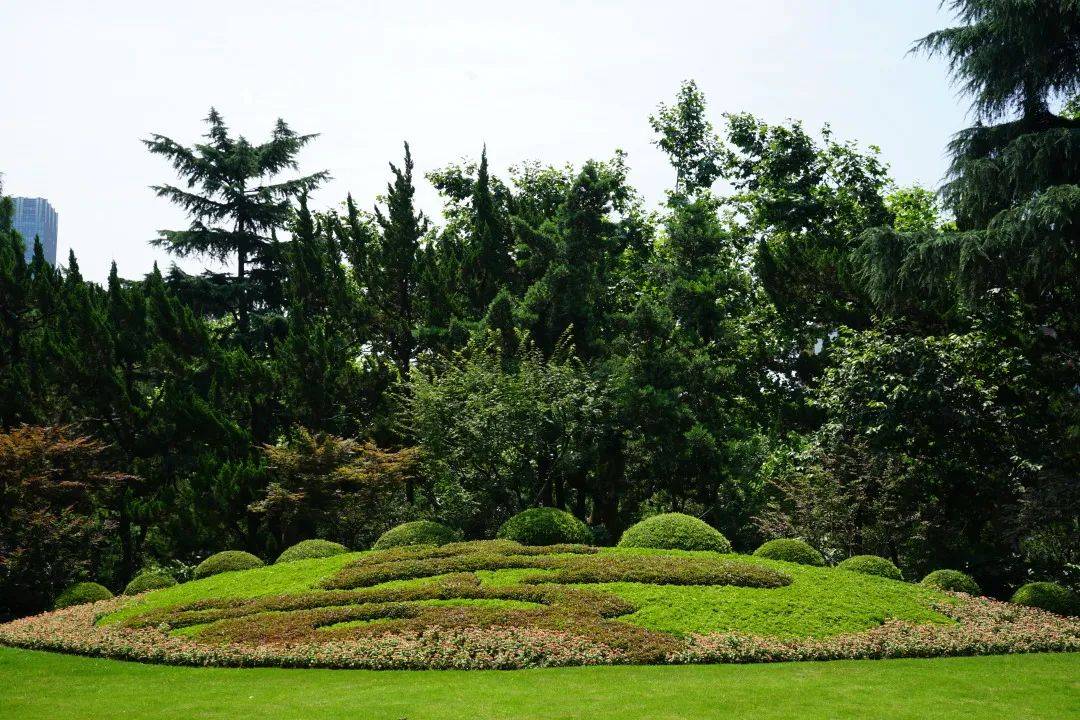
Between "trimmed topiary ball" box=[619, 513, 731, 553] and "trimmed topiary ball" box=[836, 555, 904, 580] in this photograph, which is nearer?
"trimmed topiary ball" box=[836, 555, 904, 580]

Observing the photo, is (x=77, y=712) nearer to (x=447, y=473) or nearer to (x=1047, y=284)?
(x=447, y=473)

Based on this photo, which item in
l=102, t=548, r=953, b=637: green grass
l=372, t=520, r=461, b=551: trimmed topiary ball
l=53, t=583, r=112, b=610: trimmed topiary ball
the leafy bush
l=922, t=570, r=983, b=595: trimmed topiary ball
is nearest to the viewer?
l=102, t=548, r=953, b=637: green grass

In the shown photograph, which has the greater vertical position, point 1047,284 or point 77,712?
point 1047,284

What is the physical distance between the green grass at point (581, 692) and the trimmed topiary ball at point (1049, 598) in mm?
3629

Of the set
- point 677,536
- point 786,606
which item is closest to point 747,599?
point 786,606

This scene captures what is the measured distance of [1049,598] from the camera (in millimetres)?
16703

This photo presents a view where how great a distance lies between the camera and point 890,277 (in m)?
20.4

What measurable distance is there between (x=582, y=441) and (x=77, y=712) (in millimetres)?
15677

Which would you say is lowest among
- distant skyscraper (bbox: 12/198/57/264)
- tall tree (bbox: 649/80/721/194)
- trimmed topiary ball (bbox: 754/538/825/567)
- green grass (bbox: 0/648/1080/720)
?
green grass (bbox: 0/648/1080/720)

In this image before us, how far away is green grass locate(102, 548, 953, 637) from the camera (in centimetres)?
1429

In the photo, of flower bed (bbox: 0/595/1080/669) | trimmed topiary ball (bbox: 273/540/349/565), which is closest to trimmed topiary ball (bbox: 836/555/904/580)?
flower bed (bbox: 0/595/1080/669)

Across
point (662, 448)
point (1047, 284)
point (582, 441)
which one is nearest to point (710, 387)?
point (662, 448)

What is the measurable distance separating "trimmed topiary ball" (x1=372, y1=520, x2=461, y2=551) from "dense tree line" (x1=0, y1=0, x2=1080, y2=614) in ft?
5.65

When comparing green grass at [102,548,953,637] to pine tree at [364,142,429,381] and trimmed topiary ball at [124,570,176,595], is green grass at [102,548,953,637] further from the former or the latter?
pine tree at [364,142,429,381]
